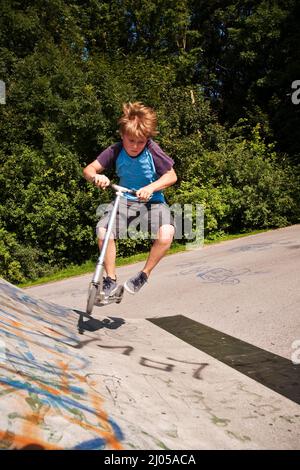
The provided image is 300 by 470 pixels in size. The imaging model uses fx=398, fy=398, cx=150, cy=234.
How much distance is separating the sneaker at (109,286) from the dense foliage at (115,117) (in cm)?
1026

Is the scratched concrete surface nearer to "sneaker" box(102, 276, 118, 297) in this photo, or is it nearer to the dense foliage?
"sneaker" box(102, 276, 118, 297)

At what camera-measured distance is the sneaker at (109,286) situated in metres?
3.75

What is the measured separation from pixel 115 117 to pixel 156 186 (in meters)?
11.9

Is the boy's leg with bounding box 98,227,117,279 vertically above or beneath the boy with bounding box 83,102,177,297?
beneath

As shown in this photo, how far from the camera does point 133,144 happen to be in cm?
359

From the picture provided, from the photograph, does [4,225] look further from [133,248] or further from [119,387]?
[119,387]

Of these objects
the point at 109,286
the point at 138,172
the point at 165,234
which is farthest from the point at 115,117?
the point at 109,286

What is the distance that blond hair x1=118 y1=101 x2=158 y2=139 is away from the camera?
3.48 metres

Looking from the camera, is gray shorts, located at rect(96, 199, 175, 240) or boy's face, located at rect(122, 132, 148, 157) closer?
boy's face, located at rect(122, 132, 148, 157)

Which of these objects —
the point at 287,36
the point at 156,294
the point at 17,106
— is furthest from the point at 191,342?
the point at 287,36

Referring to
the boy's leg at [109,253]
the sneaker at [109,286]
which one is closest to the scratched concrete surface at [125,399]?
the sneaker at [109,286]

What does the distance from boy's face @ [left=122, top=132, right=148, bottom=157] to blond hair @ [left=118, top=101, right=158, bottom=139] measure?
0.10 feet

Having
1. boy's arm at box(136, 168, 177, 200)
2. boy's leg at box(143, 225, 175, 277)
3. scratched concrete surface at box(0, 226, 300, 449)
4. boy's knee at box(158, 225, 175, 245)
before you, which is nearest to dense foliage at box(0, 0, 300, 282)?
boy's leg at box(143, 225, 175, 277)
